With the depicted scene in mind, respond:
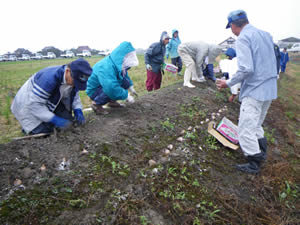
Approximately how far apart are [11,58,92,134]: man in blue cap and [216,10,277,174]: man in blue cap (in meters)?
1.82

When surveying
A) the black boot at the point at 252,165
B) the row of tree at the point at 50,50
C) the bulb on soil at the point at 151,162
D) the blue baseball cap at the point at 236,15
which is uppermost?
the blue baseball cap at the point at 236,15

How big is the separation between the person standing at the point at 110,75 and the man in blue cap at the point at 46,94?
24.2 inches

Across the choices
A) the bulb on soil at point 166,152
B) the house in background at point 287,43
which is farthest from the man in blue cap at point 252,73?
the house in background at point 287,43

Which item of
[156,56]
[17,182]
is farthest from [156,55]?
[17,182]

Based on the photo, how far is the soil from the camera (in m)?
1.54

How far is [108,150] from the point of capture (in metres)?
2.28

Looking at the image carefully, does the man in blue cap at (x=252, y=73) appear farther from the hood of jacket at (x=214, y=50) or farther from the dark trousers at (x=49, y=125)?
the hood of jacket at (x=214, y=50)

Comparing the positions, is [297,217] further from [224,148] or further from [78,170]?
[78,170]

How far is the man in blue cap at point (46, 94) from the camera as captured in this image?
7.36 ft

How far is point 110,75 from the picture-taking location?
2963 mm

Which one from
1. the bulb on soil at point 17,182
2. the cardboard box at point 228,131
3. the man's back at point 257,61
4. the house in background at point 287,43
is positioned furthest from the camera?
the house in background at point 287,43

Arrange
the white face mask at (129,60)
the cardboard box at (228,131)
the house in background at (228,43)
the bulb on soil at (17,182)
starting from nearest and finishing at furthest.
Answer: the bulb on soil at (17,182) < the cardboard box at (228,131) < the white face mask at (129,60) < the house in background at (228,43)

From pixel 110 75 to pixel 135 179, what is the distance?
1713 millimetres

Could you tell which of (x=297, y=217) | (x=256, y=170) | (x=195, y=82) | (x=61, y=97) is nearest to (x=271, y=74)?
(x=256, y=170)
